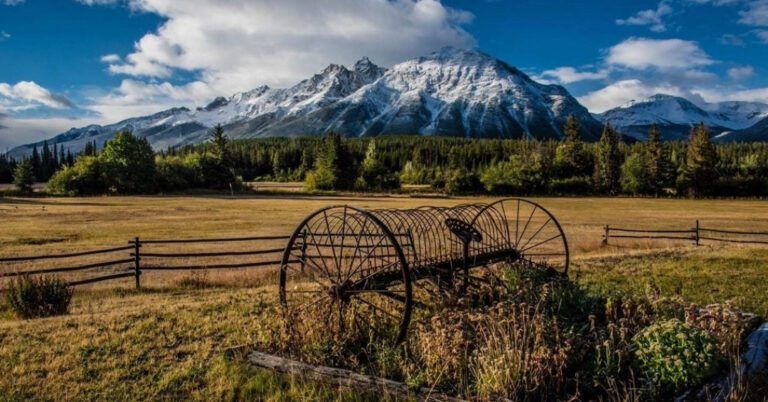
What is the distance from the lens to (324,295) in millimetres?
9133

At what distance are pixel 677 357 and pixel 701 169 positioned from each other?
103 m

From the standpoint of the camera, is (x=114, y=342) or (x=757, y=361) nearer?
(x=757, y=361)

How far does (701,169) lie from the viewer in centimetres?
9212

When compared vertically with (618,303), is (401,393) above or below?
below

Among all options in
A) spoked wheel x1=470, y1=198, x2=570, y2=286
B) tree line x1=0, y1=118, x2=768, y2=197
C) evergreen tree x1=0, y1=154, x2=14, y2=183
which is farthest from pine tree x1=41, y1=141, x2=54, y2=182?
spoked wheel x1=470, y1=198, x2=570, y2=286

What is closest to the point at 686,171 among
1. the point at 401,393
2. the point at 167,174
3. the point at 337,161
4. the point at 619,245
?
the point at 337,161

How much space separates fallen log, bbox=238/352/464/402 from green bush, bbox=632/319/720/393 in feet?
8.70

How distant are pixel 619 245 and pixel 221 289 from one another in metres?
22.9

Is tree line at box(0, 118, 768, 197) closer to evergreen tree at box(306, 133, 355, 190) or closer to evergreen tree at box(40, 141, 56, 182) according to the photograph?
evergreen tree at box(306, 133, 355, 190)

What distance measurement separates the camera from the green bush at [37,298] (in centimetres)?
1248

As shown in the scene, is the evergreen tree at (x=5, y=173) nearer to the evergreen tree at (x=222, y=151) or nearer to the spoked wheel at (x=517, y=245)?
the evergreen tree at (x=222, y=151)

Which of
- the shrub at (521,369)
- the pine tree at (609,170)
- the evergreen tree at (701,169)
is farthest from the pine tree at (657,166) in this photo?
the shrub at (521,369)

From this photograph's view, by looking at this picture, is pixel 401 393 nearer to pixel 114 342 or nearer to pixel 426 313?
pixel 426 313

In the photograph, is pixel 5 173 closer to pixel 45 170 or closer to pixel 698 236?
pixel 45 170
